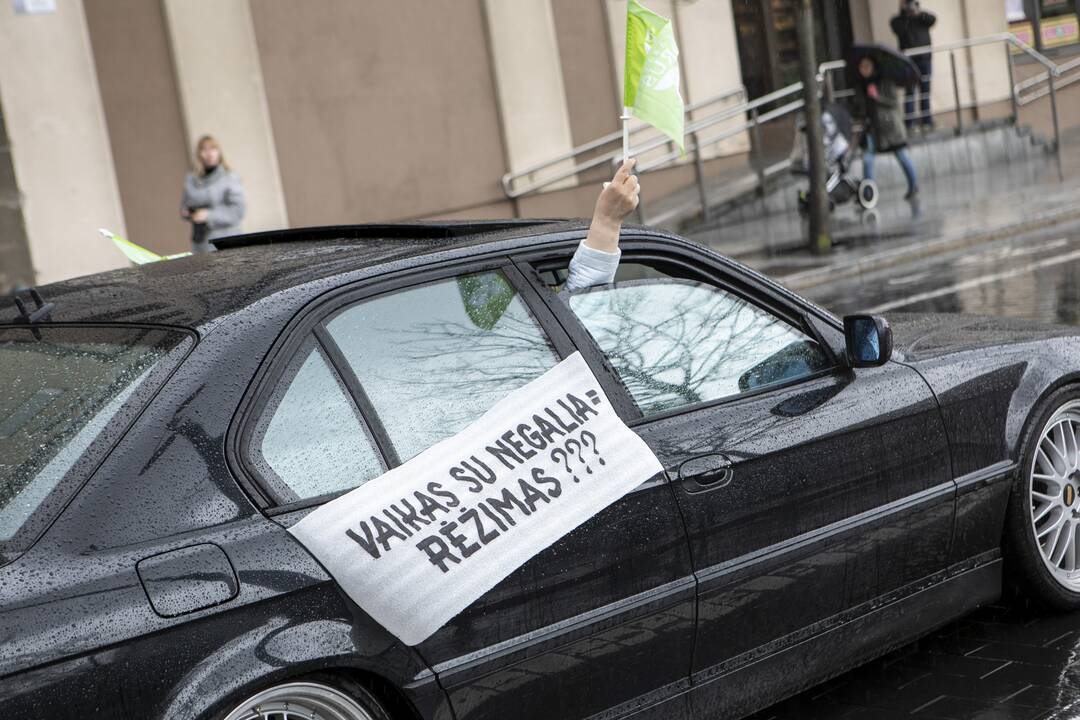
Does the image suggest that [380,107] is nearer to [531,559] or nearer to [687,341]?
[687,341]

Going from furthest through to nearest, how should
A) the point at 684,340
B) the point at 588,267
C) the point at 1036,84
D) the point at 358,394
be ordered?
1. the point at 1036,84
2. the point at 684,340
3. the point at 588,267
4. the point at 358,394

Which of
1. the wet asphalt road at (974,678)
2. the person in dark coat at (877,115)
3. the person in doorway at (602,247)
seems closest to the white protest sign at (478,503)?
the person in doorway at (602,247)

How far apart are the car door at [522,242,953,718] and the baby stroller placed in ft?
43.0

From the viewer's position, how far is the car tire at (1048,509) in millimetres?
4457

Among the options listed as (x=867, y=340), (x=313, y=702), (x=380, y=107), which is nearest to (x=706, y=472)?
(x=867, y=340)

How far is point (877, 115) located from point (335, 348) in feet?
55.3

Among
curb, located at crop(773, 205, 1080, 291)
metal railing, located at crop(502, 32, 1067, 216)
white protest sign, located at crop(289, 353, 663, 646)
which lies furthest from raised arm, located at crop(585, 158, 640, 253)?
metal railing, located at crop(502, 32, 1067, 216)

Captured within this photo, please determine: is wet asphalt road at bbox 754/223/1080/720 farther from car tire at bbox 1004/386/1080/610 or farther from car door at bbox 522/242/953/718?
car door at bbox 522/242/953/718

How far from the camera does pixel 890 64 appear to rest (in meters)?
18.8

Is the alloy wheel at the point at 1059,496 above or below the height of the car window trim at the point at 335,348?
below

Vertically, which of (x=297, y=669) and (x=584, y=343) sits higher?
(x=584, y=343)

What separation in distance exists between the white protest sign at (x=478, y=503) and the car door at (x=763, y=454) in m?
0.17

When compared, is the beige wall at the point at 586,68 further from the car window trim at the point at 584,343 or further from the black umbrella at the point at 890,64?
the car window trim at the point at 584,343

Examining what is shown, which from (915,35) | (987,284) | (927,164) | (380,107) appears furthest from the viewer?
(915,35)
